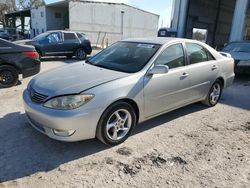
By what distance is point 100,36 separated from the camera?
87.9 feet

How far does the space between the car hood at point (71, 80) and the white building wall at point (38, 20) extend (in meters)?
25.8

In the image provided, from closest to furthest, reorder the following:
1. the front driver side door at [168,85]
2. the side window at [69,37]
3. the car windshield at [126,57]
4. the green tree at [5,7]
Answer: the front driver side door at [168,85]
the car windshield at [126,57]
the side window at [69,37]
the green tree at [5,7]

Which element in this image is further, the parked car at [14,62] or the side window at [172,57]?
the parked car at [14,62]

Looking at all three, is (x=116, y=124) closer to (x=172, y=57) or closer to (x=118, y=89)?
(x=118, y=89)

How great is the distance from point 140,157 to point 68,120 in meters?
1.11

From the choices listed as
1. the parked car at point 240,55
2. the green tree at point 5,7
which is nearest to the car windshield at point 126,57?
the parked car at point 240,55

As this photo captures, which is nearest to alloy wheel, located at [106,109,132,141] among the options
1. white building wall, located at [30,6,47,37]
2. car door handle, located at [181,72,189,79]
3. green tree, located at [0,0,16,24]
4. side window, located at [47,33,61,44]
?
car door handle, located at [181,72,189,79]

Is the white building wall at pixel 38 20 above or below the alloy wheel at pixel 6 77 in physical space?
above

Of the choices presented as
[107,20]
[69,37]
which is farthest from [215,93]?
[107,20]

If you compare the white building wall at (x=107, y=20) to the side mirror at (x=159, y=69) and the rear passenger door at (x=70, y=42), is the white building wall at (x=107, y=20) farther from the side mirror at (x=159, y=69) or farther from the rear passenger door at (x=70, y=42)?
the side mirror at (x=159, y=69)

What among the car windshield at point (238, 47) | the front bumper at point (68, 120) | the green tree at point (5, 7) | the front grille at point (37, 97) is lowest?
the front bumper at point (68, 120)

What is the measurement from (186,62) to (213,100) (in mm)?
1531

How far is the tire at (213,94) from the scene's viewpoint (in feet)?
18.0

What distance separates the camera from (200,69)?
489cm
